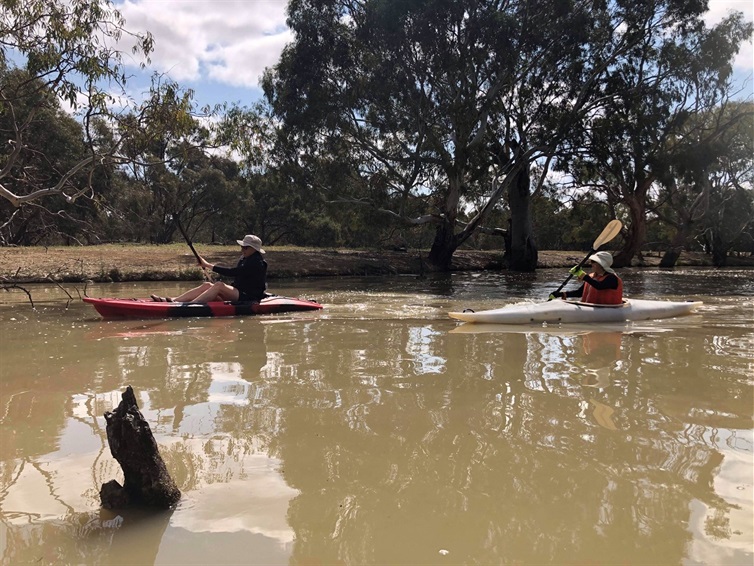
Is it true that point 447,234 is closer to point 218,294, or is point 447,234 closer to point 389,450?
point 218,294

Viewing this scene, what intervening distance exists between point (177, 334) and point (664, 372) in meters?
5.23

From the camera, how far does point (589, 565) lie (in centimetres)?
207

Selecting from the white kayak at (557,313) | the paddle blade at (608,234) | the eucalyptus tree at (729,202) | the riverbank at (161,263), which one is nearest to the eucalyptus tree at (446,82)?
Answer: the riverbank at (161,263)

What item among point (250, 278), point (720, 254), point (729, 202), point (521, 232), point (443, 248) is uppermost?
point (729, 202)

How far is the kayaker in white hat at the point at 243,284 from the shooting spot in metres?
8.04

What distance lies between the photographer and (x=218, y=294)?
8.16m

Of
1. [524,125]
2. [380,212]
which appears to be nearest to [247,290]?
[380,212]

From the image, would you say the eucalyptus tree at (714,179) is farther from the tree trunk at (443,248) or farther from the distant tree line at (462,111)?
the tree trunk at (443,248)

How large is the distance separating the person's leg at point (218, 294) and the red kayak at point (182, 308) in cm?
11

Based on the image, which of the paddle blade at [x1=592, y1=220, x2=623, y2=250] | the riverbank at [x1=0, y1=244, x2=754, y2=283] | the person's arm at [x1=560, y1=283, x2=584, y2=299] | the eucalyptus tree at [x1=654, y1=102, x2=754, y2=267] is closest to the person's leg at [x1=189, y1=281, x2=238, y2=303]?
the riverbank at [x1=0, y1=244, x2=754, y2=283]

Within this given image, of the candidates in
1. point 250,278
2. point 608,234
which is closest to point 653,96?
point 608,234

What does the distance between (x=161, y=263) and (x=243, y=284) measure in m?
7.42

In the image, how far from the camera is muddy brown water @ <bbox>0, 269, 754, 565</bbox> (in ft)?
7.24

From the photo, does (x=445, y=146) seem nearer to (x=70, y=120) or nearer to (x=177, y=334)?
(x=177, y=334)
